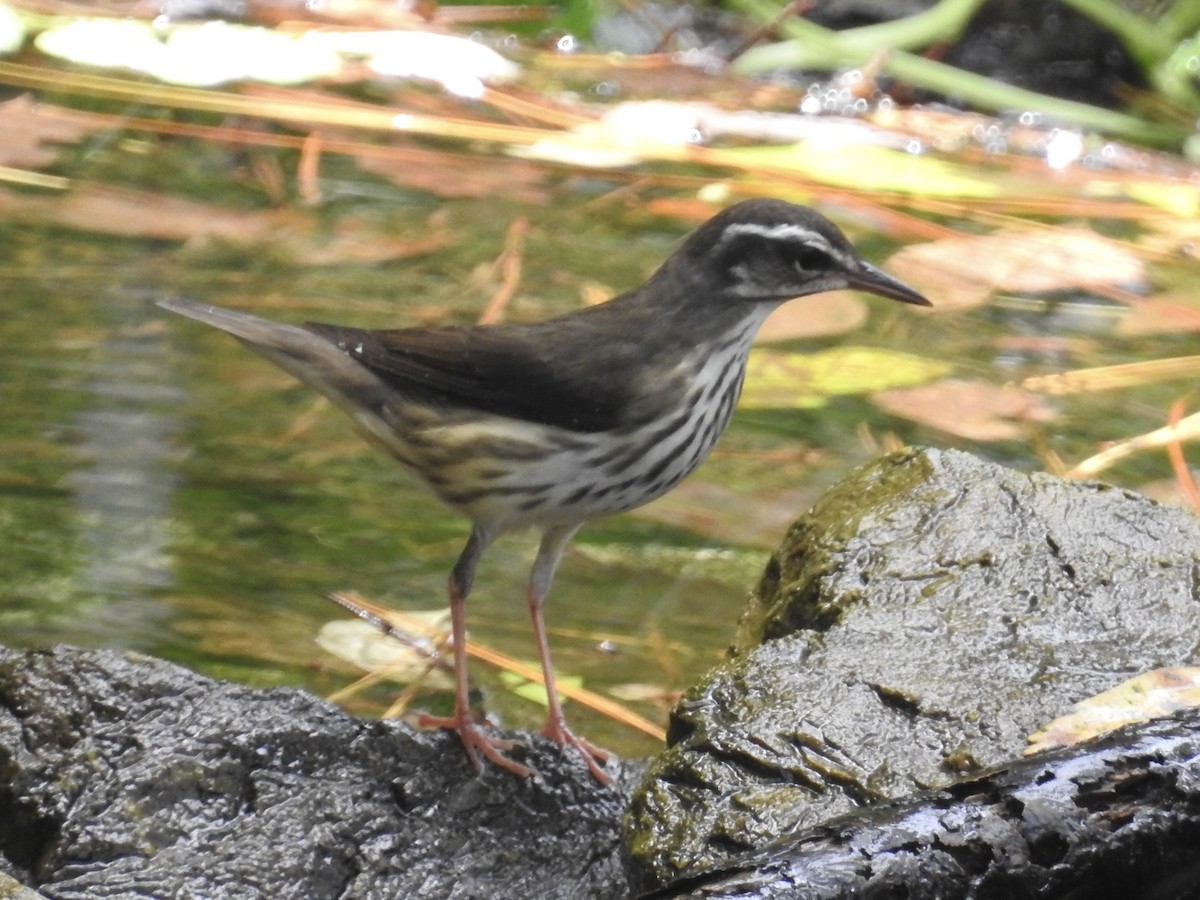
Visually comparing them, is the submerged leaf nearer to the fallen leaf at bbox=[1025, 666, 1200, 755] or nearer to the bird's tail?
the bird's tail

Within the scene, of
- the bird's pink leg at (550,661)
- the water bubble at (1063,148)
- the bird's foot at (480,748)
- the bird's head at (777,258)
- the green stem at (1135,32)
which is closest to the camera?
the bird's foot at (480,748)

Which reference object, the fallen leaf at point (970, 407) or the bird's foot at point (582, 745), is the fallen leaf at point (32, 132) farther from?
the bird's foot at point (582, 745)

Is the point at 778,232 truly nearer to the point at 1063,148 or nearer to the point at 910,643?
the point at 910,643

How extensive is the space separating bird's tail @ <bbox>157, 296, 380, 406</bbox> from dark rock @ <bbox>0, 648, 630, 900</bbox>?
2.89 ft

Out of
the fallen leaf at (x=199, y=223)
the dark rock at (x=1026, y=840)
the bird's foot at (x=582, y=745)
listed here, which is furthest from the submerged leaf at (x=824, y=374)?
the dark rock at (x=1026, y=840)

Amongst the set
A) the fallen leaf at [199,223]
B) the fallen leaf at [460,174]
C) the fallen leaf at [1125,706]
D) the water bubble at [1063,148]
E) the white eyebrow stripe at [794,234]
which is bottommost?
the fallen leaf at [199,223]

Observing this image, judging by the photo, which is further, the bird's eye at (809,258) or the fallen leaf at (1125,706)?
the bird's eye at (809,258)

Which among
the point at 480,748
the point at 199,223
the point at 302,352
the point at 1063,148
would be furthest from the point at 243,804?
the point at 1063,148

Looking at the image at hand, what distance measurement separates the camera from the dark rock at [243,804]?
3195 mm

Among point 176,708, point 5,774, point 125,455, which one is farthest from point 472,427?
point 125,455

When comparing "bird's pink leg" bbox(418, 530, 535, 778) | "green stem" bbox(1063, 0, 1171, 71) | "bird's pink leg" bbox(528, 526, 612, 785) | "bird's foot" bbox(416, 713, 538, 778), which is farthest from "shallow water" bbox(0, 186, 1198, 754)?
"green stem" bbox(1063, 0, 1171, 71)

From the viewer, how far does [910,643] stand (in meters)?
3.40

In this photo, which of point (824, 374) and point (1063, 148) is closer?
point (824, 374)

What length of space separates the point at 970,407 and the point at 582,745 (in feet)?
8.15
